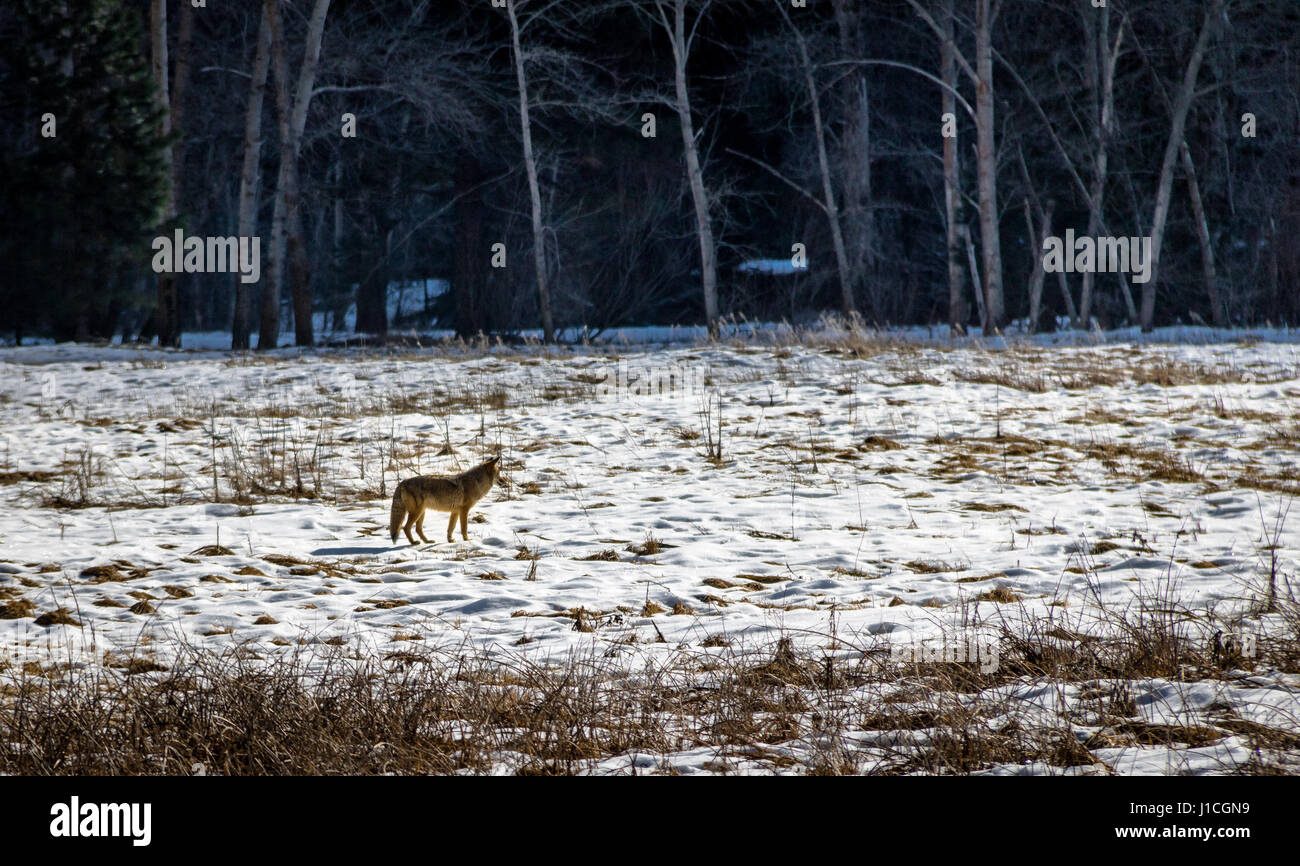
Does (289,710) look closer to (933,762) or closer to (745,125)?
(933,762)

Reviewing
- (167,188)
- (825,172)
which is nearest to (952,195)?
(825,172)

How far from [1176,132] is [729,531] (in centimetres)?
2315

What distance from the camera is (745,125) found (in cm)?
3228

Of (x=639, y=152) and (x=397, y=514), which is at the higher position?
(x=639, y=152)

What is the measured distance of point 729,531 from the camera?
7609mm

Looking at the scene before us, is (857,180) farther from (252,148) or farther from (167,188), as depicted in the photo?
(167,188)

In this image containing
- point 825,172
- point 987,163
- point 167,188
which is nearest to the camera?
point 167,188

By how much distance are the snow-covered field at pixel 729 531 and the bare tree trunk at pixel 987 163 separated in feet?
30.1

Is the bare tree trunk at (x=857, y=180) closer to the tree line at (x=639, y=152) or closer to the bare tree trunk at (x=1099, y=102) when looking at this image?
the tree line at (x=639, y=152)

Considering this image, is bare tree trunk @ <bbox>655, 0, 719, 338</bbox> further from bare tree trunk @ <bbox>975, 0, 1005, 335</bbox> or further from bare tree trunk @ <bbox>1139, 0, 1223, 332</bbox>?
bare tree trunk @ <bbox>1139, 0, 1223, 332</bbox>

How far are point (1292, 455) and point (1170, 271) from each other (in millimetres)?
22677

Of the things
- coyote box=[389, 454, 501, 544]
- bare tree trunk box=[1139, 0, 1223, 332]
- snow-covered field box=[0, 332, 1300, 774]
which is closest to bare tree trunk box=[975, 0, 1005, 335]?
bare tree trunk box=[1139, 0, 1223, 332]

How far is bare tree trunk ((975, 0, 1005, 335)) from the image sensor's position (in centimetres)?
2348
